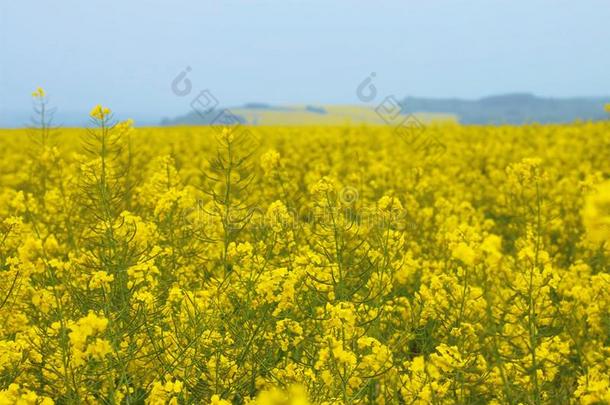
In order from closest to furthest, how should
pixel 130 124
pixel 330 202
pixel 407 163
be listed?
pixel 330 202
pixel 130 124
pixel 407 163

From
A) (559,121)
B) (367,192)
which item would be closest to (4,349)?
(367,192)

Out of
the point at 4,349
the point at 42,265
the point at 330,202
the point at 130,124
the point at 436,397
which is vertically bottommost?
the point at 436,397

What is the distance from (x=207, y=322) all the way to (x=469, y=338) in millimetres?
1629

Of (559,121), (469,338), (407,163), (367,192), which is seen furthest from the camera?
(559,121)

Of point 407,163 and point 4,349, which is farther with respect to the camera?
point 407,163

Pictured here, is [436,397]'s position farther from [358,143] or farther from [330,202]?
[358,143]

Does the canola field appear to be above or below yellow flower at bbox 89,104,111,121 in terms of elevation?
below

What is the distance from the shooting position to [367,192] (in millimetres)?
8766

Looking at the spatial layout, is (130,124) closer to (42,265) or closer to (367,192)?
(42,265)

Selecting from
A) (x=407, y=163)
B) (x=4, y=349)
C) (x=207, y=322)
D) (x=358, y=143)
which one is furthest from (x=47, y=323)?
(x=358, y=143)

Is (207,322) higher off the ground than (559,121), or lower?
lower

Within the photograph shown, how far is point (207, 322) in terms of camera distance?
10.8 ft

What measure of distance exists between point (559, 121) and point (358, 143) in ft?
34.2

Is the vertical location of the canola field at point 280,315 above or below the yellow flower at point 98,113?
below
